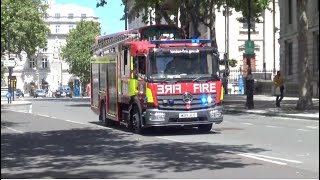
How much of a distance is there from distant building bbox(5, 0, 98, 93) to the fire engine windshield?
90.1 meters

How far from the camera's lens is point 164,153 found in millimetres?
12852

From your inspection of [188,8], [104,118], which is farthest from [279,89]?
[104,118]

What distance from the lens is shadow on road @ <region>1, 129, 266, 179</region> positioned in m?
10.3

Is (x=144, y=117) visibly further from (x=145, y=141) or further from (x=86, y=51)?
(x=86, y=51)

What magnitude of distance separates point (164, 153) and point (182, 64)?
4954 mm

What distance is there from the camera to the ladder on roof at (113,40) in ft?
64.7

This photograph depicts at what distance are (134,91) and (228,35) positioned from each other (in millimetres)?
46063

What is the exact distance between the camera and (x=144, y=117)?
17484 mm

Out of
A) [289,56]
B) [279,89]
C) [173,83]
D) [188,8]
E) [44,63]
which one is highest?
[188,8]

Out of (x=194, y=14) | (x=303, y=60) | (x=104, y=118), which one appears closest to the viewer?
(x=104, y=118)

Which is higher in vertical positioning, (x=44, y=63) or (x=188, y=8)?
(x=188, y=8)

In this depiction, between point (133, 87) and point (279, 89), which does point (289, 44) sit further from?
point (133, 87)

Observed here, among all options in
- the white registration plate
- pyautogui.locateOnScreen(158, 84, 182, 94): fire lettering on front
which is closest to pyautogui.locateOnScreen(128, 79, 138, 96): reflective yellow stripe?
pyautogui.locateOnScreen(158, 84, 182, 94): fire lettering on front

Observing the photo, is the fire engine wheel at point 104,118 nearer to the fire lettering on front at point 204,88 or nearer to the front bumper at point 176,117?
the front bumper at point 176,117
